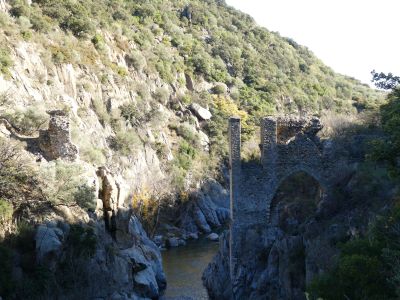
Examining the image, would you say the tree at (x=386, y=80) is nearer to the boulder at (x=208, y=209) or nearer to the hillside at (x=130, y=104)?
the hillside at (x=130, y=104)

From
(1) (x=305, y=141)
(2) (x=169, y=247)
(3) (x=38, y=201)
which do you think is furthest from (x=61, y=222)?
(2) (x=169, y=247)

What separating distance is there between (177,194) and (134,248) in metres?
18.6

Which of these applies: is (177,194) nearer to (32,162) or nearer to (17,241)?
(32,162)

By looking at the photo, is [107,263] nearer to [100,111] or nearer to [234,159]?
[234,159]

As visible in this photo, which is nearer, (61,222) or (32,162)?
(61,222)

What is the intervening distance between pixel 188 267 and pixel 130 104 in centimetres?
1927

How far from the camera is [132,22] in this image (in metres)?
54.4

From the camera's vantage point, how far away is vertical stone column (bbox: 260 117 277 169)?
853 inches

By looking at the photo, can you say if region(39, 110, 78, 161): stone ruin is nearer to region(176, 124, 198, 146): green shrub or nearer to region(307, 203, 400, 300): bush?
region(307, 203, 400, 300): bush

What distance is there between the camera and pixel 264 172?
72.1ft

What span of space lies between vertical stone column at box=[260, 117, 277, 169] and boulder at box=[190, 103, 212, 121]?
2950 cm

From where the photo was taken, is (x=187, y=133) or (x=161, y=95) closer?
(x=187, y=133)

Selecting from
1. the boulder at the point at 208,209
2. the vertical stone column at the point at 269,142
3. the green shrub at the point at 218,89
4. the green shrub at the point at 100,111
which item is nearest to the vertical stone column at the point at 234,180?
the vertical stone column at the point at 269,142

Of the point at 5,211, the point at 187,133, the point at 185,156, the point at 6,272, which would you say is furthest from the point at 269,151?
the point at 187,133
